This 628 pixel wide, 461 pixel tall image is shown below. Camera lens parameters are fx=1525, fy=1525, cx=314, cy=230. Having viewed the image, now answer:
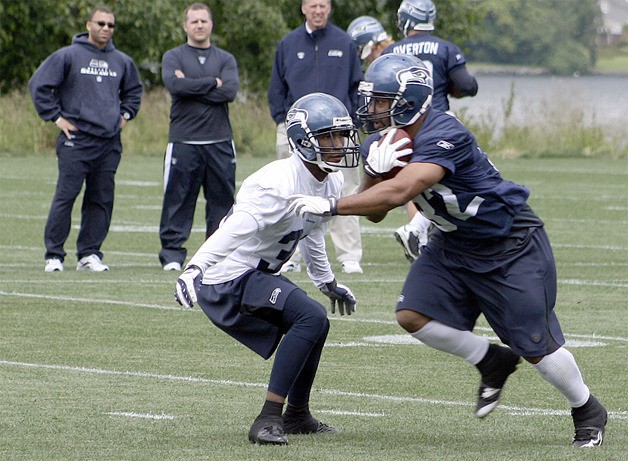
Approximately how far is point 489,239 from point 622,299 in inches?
177

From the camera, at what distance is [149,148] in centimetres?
2628

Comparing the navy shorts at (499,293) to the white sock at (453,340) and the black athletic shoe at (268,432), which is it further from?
the black athletic shoe at (268,432)

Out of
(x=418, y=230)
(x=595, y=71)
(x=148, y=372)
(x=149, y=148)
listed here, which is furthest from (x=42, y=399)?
(x=595, y=71)

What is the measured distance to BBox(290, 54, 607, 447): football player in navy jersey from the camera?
5.92 metres

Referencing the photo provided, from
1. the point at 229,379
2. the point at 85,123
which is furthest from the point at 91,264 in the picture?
Result: the point at 229,379

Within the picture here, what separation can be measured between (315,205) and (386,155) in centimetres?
39

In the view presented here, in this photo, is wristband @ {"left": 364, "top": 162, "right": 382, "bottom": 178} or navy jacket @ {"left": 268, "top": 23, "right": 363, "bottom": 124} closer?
wristband @ {"left": 364, "top": 162, "right": 382, "bottom": 178}

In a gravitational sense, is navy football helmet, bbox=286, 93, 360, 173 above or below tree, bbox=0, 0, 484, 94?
above

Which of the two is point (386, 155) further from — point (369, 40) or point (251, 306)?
point (369, 40)

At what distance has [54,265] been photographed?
1155cm

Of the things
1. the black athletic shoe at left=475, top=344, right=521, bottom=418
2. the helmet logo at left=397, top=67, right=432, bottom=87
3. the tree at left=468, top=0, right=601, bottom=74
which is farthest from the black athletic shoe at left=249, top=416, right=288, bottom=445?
the tree at left=468, top=0, right=601, bottom=74

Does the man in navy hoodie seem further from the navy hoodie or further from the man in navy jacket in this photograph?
the man in navy jacket

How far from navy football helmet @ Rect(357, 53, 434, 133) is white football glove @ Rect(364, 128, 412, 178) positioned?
0.32 feet

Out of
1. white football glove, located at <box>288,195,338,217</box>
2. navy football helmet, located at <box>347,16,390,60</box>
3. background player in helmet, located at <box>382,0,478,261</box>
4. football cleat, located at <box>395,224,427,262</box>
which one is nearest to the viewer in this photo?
white football glove, located at <box>288,195,338,217</box>
